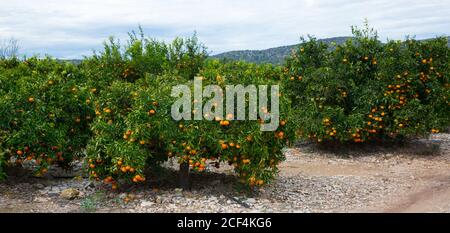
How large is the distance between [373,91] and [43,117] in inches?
223

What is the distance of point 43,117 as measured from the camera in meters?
6.73

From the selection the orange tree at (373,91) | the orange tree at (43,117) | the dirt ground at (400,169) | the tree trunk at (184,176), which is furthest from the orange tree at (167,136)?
the orange tree at (373,91)

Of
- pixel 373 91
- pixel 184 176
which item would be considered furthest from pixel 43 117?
pixel 373 91

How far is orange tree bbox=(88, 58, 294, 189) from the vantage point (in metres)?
6.12

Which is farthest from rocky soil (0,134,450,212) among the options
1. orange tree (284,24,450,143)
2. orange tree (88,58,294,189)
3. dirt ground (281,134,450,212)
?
orange tree (284,24,450,143)

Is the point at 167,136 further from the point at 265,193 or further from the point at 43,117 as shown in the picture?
the point at 43,117

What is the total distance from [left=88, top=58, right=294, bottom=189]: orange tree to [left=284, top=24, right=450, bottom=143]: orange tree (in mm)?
3229

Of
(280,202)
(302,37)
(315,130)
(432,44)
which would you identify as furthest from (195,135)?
(432,44)

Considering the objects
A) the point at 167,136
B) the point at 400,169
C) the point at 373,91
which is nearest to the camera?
the point at 167,136

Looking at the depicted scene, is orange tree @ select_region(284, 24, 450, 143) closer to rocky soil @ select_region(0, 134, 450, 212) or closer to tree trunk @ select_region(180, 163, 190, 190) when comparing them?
rocky soil @ select_region(0, 134, 450, 212)

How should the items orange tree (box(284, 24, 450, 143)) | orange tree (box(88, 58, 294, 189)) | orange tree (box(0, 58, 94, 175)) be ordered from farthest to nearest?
orange tree (box(284, 24, 450, 143)), orange tree (box(0, 58, 94, 175)), orange tree (box(88, 58, 294, 189))

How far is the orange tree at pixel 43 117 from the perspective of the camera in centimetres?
656

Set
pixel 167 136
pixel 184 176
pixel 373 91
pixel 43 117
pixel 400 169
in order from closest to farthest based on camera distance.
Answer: pixel 167 136, pixel 43 117, pixel 184 176, pixel 400 169, pixel 373 91

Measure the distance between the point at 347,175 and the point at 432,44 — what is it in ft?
11.1
